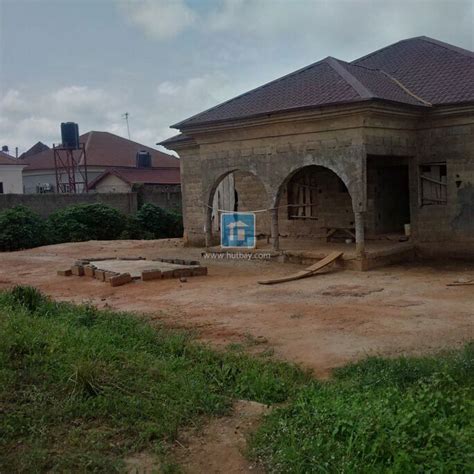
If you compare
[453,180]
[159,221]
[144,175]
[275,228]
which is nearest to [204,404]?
[275,228]

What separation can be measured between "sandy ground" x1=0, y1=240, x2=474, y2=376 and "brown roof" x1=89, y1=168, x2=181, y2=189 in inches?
858

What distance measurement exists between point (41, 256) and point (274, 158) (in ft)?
25.6

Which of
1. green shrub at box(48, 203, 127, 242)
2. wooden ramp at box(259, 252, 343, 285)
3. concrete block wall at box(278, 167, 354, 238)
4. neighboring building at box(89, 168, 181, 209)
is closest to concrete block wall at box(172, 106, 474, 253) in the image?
concrete block wall at box(278, 167, 354, 238)

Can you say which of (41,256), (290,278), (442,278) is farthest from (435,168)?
(41,256)

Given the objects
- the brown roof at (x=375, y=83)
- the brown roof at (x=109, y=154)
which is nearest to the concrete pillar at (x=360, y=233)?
the brown roof at (x=375, y=83)

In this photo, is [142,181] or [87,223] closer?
[87,223]

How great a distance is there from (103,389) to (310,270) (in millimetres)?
7653

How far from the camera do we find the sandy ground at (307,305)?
6.75 m

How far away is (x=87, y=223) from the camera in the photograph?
23.1 meters

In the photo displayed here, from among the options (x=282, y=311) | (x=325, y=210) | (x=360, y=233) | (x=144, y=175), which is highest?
(x=144, y=175)

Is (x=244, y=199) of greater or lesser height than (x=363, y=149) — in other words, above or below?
below

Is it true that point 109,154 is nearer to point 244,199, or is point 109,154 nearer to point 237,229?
point 244,199

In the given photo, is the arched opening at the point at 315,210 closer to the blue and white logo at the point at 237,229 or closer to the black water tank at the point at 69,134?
the blue and white logo at the point at 237,229

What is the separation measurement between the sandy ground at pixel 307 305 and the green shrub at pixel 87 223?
7.99 meters
